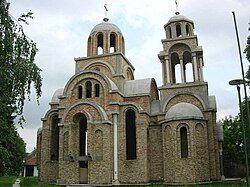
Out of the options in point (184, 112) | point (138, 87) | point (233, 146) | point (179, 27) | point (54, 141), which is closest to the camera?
point (184, 112)

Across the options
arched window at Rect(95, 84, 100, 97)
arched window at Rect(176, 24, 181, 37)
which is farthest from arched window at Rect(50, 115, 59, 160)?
arched window at Rect(176, 24, 181, 37)

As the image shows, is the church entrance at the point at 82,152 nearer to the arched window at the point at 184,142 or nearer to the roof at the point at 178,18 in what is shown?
the arched window at the point at 184,142

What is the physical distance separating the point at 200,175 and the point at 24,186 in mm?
12182

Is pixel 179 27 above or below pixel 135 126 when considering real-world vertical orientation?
above

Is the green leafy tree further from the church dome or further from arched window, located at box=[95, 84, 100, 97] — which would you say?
arched window, located at box=[95, 84, 100, 97]

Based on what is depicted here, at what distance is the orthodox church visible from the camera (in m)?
22.4

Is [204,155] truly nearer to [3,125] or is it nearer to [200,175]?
[200,175]

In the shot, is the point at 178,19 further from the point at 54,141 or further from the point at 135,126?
the point at 54,141

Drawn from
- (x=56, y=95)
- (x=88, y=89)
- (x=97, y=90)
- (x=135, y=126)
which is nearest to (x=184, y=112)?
(x=135, y=126)

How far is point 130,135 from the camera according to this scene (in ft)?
80.8

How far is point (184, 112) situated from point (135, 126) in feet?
12.5

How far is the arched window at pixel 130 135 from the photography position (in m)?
24.2

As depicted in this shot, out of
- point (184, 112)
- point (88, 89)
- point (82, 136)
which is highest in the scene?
point (88, 89)

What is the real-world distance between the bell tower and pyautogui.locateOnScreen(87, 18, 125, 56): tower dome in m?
3.93
